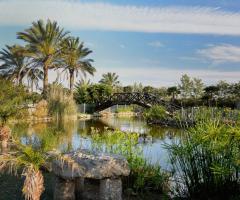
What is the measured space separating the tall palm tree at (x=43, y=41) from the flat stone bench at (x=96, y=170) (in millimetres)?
28797

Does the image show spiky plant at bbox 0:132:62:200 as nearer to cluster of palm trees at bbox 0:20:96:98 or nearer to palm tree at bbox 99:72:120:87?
cluster of palm trees at bbox 0:20:96:98

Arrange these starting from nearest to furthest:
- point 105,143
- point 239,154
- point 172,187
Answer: point 239,154 → point 172,187 → point 105,143

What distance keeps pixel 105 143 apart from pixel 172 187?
1.72m

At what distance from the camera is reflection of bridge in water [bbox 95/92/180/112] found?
3103 cm

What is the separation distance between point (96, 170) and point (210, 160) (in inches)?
56.1

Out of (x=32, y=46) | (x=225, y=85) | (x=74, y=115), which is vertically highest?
(x=32, y=46)

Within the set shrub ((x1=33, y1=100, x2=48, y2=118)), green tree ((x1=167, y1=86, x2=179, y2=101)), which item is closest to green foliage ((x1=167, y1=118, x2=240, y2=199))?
shrub ((x1=33, y1=100, x2=48, y2=118))

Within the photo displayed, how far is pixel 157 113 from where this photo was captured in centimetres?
2834

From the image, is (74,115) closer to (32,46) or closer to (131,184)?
(32,46)

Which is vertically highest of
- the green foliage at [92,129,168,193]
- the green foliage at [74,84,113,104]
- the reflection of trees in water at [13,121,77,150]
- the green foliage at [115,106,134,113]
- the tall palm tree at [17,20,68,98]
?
the tall palm tree at [17,20,68,98]

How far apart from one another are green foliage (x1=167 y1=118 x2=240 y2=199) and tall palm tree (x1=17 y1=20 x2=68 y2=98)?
29.1 metres

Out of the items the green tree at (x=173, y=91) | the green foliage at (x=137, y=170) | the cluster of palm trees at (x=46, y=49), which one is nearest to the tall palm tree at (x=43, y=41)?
the cluster of palm trees at (x=46, y=49)

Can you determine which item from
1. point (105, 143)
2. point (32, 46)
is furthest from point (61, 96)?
point (105, 143)

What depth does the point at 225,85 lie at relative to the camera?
43906mm
